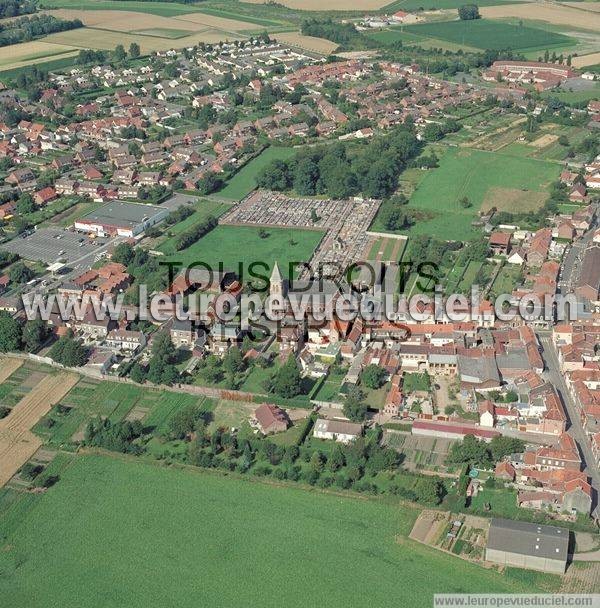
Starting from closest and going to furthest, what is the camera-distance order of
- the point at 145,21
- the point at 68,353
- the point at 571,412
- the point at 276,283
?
1. the point at 571,412
2. the point at 68,353
3. the point at 276,283
4. the point at 145,21

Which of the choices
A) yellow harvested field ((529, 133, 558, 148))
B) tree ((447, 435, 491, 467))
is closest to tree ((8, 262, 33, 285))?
tree ((447, 435, 491, 467))

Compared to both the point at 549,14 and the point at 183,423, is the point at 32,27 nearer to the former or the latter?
the point at 549,14

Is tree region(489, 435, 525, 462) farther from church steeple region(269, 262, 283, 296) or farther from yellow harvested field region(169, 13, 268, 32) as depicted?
yellow harvested field region(169, 13, 268, 32)

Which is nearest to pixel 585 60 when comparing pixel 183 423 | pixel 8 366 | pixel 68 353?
pixel 68 353

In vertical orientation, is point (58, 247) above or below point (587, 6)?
below

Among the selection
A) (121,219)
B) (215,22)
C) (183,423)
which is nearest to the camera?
(183,423)

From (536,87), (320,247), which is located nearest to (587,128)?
(536,87)

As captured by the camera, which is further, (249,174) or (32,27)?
(32,27)
